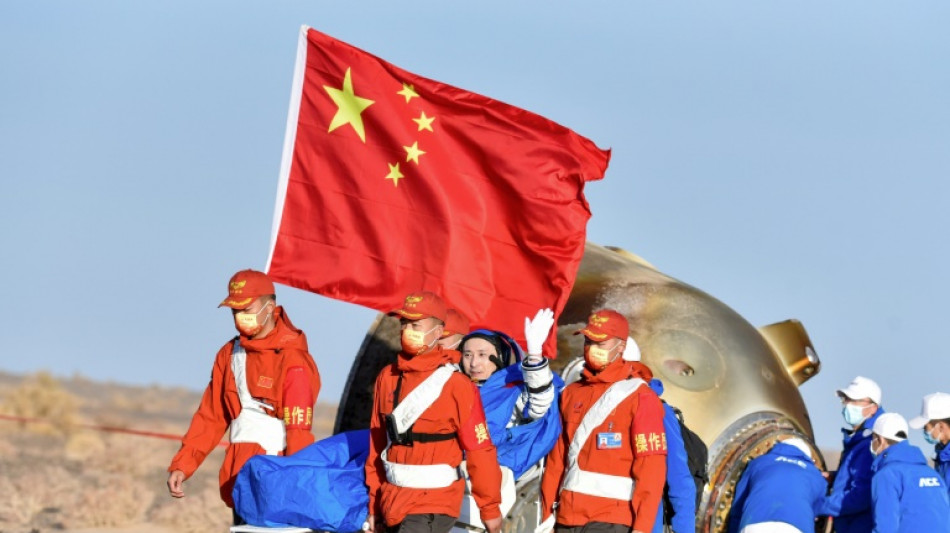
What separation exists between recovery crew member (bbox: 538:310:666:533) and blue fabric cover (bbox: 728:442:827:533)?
→ 2008 mm

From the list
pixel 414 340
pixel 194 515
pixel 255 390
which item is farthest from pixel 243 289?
pixel 194 515

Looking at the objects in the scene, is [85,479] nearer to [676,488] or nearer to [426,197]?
[426,197]

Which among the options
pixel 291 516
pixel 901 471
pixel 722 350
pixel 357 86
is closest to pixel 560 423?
pixel 291 516

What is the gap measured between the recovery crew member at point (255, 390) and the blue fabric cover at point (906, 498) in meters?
3.38

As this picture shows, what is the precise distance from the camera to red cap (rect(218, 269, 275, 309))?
29.9 feet

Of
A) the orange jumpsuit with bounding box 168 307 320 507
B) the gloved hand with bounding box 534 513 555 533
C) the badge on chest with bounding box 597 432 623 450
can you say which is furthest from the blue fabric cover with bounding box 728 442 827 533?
the orange jumpsuit with bounding box 168 307 320 507

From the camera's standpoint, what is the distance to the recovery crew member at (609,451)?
28.2 feet

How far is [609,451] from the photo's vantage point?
8695 millimetres

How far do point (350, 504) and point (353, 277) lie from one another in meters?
3.24

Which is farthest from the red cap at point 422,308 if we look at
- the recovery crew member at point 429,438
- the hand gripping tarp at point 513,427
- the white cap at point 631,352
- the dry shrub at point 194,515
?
the dry shrub at point 194,515

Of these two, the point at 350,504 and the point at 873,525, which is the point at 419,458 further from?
the point at 873,525

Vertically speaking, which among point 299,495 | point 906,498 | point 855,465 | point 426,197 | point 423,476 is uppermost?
point 426,197

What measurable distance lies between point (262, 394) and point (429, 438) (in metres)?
1.35

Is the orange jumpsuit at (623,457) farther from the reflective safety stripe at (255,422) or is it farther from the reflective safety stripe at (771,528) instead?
the reflective safety stripe at (771,528)
